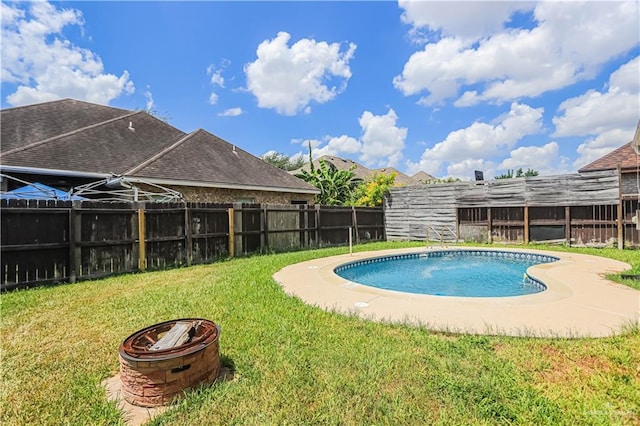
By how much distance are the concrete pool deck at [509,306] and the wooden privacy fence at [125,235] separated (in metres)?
4.00

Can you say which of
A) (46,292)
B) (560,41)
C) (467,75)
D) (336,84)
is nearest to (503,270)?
(560,41)

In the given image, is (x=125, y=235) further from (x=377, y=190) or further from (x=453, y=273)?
(x=377, y=190)

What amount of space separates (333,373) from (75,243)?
749 centimetres

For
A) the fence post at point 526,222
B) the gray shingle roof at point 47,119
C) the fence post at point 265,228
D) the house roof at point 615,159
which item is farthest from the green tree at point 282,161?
the fence post at point 526,222

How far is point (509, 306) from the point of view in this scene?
5023 millimetres

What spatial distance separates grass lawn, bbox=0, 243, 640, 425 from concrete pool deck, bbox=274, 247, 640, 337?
0.33 m

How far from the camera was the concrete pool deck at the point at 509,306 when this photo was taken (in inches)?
161

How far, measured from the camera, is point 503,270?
1038cm

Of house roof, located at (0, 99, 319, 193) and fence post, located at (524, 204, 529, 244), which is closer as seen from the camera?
house roof, located at (0, 99, 319, 193)

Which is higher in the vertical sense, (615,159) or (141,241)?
(615,159)

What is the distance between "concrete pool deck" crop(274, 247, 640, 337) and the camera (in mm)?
4094

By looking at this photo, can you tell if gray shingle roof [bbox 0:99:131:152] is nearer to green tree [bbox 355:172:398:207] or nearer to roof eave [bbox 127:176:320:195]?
roof eave [bbox 127:176:320:195]

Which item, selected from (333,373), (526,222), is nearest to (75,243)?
(333,373)

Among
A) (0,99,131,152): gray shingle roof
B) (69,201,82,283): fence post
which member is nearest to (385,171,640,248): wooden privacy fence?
(69,201,82,283): fence post
